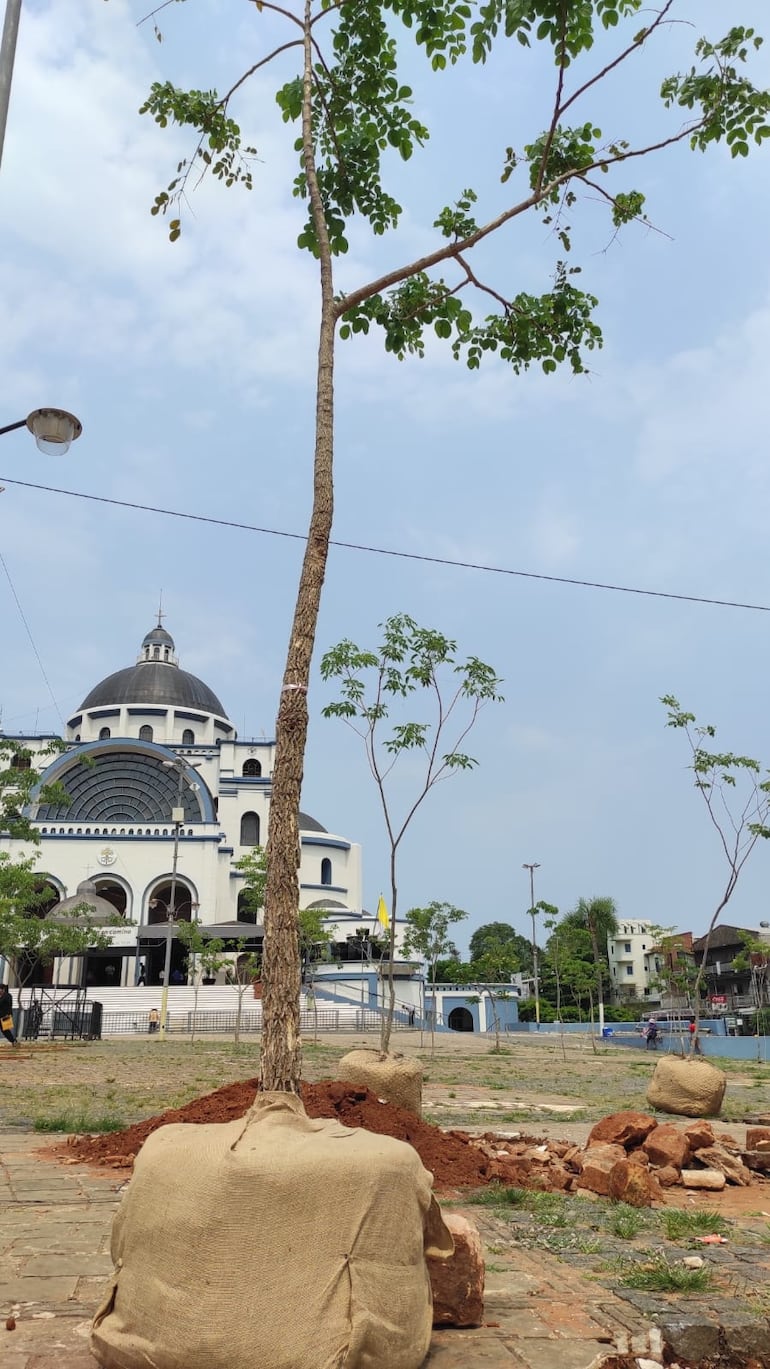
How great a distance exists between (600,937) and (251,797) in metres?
32.7

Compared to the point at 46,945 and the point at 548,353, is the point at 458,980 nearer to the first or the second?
the point at 46,945

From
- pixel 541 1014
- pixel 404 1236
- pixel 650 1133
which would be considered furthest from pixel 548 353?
pixel 541 1014

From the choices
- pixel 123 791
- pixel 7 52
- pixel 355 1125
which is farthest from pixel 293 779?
pixel 123 791

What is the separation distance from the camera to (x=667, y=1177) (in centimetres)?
693

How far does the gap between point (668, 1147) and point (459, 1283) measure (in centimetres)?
388

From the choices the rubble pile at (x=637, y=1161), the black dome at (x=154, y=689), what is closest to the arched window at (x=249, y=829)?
the black dome at (x=154, y=689)

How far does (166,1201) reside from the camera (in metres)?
3.33

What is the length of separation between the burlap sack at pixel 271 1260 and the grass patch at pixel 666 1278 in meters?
1.52

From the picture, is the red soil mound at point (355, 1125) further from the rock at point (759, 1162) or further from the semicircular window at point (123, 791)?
the semicircular window at point (123, 791)

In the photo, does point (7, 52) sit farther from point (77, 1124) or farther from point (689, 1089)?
point (689, 1089)

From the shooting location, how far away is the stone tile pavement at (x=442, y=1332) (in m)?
3.51

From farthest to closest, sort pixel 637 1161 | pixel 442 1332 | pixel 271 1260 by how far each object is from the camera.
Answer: pixel 637 1161 → pixel 442 1332 → pixel 271 1260

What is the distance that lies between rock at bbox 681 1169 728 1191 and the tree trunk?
139 inches

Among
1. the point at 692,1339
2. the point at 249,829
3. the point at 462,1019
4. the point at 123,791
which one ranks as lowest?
the point at 462,1019
